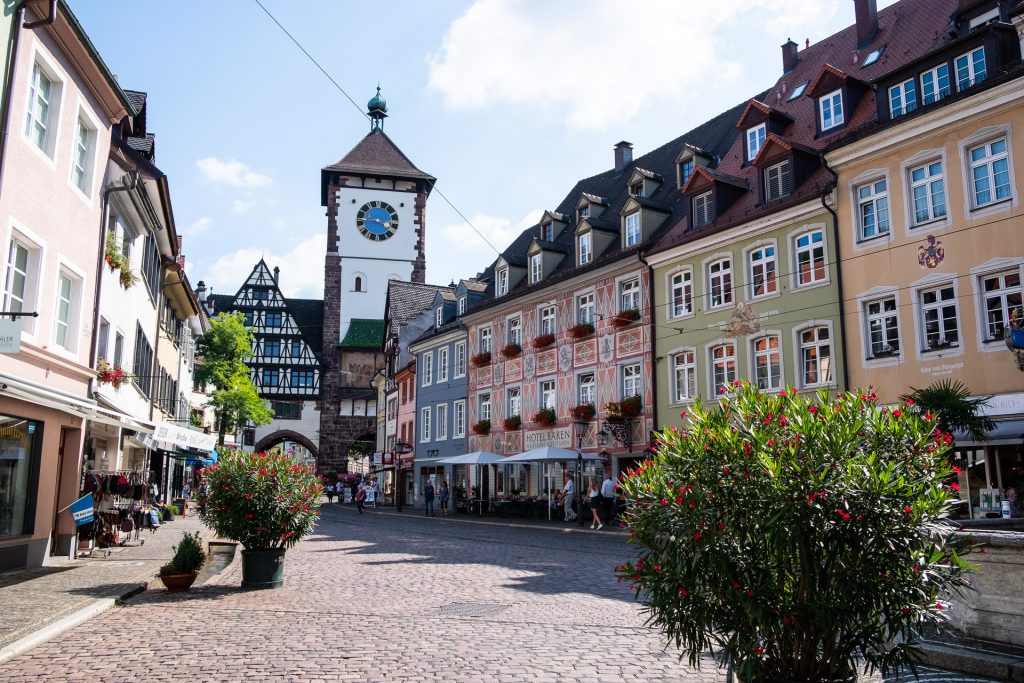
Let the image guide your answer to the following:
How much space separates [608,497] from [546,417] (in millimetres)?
5958

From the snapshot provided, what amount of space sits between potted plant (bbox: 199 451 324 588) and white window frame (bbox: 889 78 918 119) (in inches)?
635

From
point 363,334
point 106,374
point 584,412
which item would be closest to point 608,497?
point 584,412

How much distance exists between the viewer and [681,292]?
27453 mm

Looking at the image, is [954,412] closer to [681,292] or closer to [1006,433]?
[1006,433]

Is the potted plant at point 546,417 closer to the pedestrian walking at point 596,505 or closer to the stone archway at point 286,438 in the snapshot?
the pedestrian walking at point 596,505

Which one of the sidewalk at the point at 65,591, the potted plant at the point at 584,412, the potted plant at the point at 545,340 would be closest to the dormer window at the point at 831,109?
the potted plant at the point at 584,412

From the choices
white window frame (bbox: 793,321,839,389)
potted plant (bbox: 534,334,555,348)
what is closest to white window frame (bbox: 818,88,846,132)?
white window frame (bbox: 793,321,839,389)

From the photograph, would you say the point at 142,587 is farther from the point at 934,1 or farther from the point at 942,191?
the point at 934,1

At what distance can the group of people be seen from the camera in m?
26.8

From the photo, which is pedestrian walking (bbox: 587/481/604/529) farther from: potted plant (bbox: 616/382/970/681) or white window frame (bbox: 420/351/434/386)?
potted plant (bbox: 616/382/970/681)

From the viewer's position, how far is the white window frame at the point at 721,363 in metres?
25.2

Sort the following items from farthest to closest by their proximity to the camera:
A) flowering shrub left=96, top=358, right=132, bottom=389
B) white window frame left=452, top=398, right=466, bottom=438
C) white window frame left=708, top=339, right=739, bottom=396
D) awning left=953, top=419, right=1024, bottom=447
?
white window frame left=452, top=398, right=466, bottom=438 < white window frame left=708, top=339, right=739, bottom=396 < awning left=953, top=419, right=1024, bottom=447 < flowering shrub left=96, top=358, right=132, bottom=389

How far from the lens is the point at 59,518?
52.6 ft

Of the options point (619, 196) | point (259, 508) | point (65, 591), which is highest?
point (619, 196)
